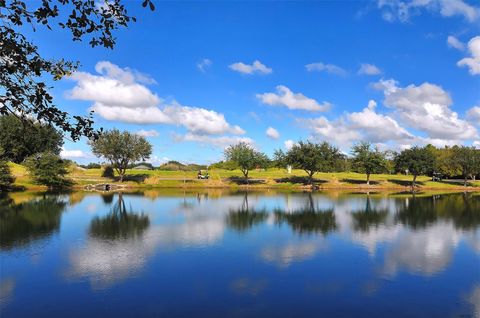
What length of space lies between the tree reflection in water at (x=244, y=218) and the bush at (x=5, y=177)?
45.2 m

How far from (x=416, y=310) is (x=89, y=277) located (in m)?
13.7

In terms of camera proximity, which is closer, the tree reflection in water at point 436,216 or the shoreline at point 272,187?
the tree reflection in water at point 436,216

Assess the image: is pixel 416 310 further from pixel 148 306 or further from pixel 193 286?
pixel 148 306

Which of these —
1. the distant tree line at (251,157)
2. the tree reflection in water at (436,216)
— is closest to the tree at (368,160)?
the distant tree line at (251,157)

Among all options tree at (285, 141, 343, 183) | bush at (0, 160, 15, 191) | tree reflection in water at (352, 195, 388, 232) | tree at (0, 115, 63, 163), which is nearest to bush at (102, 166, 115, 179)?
tree at (0, 115, 63, 163)

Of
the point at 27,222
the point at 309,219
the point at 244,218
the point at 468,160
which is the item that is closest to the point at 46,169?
the point at 27,222

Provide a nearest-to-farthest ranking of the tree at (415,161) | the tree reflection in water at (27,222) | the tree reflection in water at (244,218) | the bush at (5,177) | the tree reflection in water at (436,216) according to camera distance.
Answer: the tree reflection in water at (27,222) < the tree reflection in water at (244,218) < the tree reflection in water at (436,216) < the bush at (5,177) < the tree at (415,161)

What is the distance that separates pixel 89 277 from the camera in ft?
58.5

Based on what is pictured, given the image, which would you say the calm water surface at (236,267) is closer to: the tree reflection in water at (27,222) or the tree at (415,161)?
the tree reflection in water at (27,222)

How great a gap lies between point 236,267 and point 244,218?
1818 cm

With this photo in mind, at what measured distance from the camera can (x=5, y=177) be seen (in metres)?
67.3

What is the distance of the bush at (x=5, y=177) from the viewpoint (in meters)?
66.6

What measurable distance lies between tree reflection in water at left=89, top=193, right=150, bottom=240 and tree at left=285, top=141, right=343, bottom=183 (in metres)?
50.6

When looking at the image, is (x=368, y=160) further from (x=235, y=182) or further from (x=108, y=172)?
(x=108, y=172)
